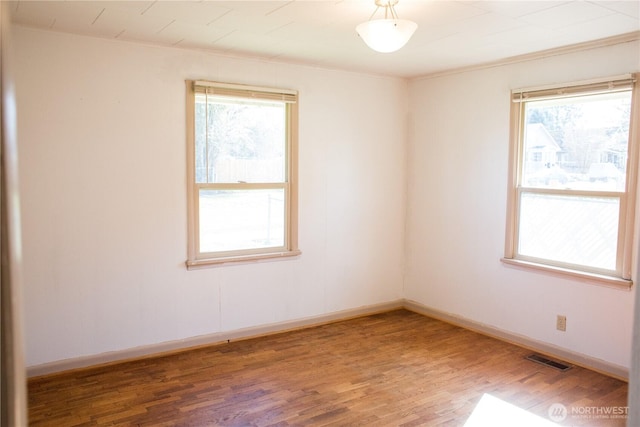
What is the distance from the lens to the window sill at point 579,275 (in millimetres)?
3451

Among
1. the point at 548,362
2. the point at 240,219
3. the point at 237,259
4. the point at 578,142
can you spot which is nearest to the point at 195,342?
the point at 237,259

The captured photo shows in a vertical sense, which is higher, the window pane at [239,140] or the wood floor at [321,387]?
the window pane at [239,140]

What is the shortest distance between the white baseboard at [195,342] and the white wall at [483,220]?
707 millimetres

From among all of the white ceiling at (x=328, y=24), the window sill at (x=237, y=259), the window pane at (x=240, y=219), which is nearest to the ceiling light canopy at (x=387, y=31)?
the white ceiling at (x=328, y=24)

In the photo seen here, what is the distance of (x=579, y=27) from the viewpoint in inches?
123

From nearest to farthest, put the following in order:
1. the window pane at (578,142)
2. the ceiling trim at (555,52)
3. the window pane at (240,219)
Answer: the ceiling trim at (555,52) < the window pane at (578,142) < the window pane at (240,219)

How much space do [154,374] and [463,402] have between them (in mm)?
2158

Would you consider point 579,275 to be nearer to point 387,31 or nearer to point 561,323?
point 561,323

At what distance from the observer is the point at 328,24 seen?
3121mm

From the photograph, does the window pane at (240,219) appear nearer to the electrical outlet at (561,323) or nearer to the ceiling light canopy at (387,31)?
→ the ceiling light canopy at (387,31)

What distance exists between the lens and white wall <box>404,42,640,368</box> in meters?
3.59

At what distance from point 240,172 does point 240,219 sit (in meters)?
0.41

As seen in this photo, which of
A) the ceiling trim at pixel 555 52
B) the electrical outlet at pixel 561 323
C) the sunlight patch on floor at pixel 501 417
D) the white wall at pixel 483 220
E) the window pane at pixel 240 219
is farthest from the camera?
the window pane at pixel 240 219

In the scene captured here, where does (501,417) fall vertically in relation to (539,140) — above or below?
below
